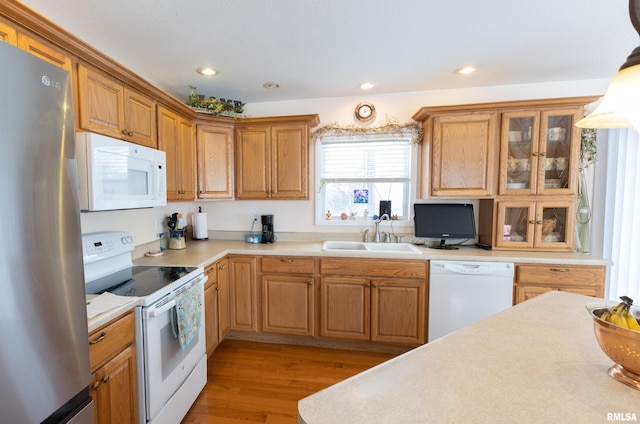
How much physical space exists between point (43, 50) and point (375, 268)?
2.44 m

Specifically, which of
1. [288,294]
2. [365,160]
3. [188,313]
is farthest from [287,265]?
[365,160]

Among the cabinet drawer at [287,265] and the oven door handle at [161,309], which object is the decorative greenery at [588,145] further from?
the oven door handle at [161,309]

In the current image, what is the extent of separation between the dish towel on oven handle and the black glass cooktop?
12 centimetres

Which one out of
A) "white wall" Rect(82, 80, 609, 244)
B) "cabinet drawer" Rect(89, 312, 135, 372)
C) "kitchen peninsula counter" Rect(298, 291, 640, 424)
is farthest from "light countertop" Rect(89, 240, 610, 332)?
"kitchen peninsula counter" Rect(298, 291, 640, 424)

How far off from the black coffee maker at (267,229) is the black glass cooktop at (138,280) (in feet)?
3.38

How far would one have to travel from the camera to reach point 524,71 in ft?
7.63

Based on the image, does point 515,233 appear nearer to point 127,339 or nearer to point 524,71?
point 524,71

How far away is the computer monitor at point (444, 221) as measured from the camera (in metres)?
2.63

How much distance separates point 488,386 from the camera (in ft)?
2.31

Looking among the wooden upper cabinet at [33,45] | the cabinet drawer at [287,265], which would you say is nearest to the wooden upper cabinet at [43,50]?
the wooden upper cabinet at [33,45]

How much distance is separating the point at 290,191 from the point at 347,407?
2253mm

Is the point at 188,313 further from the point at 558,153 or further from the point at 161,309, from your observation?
the point at 558,153

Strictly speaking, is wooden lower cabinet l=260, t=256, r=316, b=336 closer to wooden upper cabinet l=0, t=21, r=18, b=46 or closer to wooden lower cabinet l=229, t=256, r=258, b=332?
wooden lower cabinet l=229, t=256, r=258, b=332

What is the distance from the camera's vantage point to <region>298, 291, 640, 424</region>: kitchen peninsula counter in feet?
1.98
